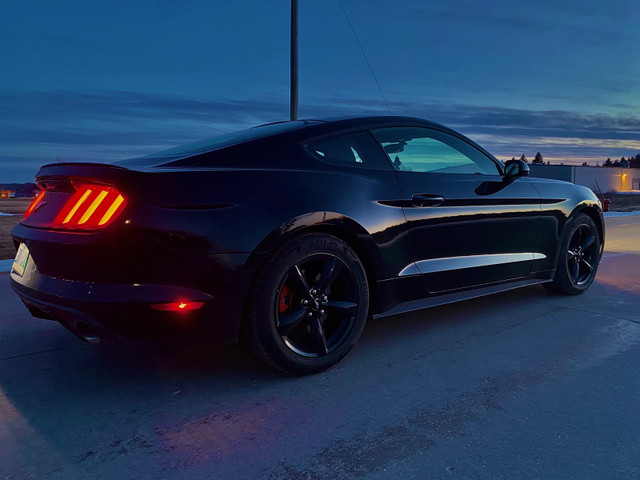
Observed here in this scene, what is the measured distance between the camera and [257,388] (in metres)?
2.77

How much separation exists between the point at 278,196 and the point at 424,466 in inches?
56.8

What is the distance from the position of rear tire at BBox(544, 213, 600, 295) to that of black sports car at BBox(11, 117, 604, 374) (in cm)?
104

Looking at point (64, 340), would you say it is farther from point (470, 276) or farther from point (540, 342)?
point (540, 342)

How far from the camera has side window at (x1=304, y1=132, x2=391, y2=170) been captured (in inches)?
123

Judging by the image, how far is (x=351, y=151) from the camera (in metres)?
3.29

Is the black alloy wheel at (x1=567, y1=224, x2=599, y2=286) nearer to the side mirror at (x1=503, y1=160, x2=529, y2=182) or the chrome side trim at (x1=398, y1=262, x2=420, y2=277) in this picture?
the side mirror at (x1=503, y1=160, x2=529, y2=182)

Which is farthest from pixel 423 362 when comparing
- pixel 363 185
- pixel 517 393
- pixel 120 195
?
pixel 120 195

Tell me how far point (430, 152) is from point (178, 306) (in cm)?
218

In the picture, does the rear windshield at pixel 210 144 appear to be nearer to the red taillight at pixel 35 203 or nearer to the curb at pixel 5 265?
the red taillight at pixel 35 203

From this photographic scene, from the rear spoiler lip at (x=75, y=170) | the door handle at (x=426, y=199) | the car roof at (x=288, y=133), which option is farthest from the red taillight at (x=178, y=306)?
the door handle at (x=426, y=199)

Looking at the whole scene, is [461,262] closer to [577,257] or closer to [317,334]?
[317,334]

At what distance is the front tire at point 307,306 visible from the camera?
8.87 ft

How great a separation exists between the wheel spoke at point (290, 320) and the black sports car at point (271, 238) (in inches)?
0.4

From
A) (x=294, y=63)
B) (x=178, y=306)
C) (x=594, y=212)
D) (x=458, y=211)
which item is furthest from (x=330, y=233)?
(x=294, y=63)
